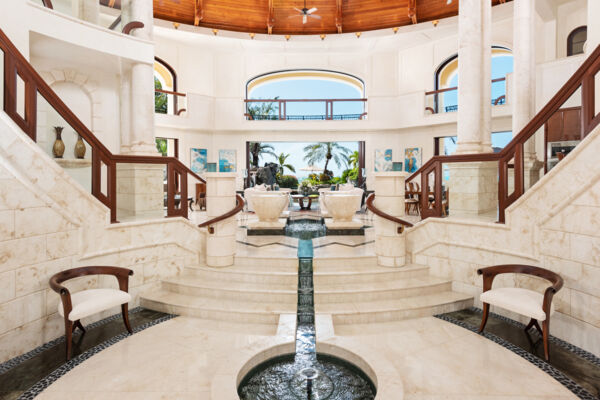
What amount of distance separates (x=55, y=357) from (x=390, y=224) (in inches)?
162

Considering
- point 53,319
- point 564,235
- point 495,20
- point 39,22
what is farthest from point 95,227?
point 495,20

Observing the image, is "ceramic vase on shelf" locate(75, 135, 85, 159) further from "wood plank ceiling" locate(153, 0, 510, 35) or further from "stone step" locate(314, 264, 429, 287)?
"wood plank ceiling" locate(153, 0, 510, 35)

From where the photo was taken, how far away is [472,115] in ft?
21.0

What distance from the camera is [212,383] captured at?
2.66 meters

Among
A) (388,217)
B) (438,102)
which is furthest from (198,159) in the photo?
(388,217)

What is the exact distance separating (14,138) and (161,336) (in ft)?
7.74

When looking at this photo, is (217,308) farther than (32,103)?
Yes

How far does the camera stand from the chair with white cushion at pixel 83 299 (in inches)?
125

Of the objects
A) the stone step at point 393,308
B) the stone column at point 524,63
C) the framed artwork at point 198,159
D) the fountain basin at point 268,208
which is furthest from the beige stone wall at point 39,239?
the framed artwork at point 198,159

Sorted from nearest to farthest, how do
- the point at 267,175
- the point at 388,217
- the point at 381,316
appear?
the point at 381,316 → the point at 388,217 → the point at 267,175

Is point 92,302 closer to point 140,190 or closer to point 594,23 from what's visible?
point 140,190

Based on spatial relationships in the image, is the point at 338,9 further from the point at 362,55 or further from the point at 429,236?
the point at 429,236

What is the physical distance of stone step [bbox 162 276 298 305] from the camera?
4387 mm

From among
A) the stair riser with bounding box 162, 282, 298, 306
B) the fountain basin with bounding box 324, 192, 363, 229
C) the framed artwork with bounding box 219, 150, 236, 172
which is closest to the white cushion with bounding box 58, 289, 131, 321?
the stair riser with bounding box 162, 282, 298, 306
